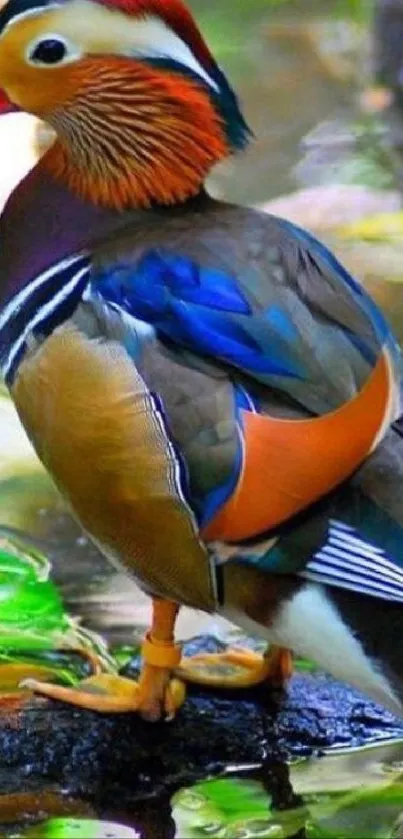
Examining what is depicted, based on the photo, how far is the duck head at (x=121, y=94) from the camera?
1.40 metres

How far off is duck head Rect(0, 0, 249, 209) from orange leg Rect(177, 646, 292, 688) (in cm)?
48

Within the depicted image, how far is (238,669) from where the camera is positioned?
1.67 metres

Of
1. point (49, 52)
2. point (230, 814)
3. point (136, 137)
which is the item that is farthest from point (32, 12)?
point (230, 814)

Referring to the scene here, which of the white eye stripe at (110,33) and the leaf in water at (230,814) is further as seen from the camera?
the leaf in water at (230,814)

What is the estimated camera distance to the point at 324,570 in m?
1.34

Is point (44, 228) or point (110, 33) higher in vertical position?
point (110, 33)

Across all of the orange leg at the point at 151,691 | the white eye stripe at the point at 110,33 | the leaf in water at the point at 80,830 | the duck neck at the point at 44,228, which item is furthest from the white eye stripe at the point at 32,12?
the leaf in water at the point at 80,830

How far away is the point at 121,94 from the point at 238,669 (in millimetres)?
599

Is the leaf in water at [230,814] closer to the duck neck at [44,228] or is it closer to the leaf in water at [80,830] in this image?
the leaf in water at [80,830]

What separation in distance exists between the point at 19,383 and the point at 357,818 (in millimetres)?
515

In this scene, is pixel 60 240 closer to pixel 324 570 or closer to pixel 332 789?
pixel 324 570

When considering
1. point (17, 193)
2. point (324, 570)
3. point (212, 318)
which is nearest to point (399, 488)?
point (324, 570)

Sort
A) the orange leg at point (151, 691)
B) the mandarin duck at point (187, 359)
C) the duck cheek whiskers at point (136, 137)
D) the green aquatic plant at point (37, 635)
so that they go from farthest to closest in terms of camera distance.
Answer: the green aquatic plant at point (37, 635) < the orange leg at point (151, 691) < the duck cheek whiskers at point (136, 137) < the mandarin duck at point (187, 359)

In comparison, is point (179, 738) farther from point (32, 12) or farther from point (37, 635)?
point (32, 12)
